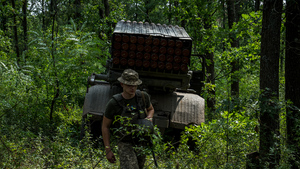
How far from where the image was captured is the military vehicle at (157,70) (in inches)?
312

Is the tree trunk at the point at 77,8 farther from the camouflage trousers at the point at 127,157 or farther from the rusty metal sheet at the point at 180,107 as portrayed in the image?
the camouflage trousers at the point at 127,157

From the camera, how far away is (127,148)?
4883 millimetres

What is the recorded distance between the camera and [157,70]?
8055 mm

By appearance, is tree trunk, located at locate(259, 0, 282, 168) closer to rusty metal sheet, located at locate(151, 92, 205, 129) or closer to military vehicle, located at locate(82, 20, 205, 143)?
military vehicle, located at locate(82, 20, 205, 143)

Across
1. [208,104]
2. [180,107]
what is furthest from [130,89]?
[208,104]

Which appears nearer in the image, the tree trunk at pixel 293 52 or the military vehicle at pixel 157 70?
the tree trunk at pixel 293 52

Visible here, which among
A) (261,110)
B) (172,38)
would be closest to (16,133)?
(172,38)

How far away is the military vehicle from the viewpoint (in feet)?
26.0

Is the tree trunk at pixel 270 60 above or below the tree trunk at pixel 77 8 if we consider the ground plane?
below

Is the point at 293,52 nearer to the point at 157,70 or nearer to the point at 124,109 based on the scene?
the point at 157,70

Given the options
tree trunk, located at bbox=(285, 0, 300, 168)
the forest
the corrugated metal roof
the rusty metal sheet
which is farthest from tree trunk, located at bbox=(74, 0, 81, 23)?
tree trunk, located at bbox=(285, 0, 300, 168)

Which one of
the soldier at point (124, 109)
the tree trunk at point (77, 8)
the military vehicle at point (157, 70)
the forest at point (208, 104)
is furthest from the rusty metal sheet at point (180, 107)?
the tree trunk at point (77, 8)

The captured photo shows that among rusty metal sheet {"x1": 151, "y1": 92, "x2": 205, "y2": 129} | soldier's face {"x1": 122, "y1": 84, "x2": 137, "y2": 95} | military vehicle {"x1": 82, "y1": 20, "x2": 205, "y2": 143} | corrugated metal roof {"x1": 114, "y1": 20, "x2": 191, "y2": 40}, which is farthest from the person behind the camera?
rusty metal sheet {"x1": 151, "y1": 92, "x2": 205, "y2": 129}

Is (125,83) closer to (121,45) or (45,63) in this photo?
(121,45)
